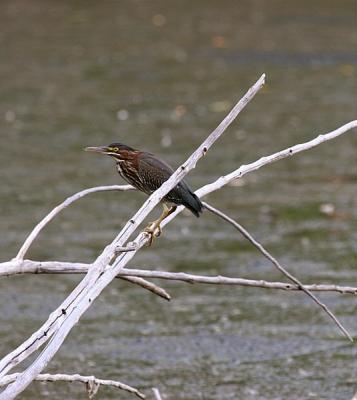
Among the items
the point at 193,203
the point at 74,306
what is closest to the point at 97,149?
the point at 193,203

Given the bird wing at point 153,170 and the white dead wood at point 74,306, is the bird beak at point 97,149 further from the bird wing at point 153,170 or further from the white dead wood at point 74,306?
the white dead wood at point 74,306

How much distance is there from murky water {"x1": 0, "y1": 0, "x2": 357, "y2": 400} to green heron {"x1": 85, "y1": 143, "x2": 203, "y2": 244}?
1603 mm

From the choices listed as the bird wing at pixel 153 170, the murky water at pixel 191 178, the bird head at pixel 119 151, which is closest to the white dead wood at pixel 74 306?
the bird wing at pixel 153 170

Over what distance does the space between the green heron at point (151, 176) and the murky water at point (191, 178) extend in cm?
160

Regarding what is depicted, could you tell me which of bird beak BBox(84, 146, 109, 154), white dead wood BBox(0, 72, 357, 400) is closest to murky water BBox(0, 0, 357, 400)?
bird beak BBox(84, 146, 109, 154)

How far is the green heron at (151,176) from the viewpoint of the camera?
13.2ft

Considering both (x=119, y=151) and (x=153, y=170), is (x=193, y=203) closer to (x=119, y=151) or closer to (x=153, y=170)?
(x=153, y=170)

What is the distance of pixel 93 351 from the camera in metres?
6.17

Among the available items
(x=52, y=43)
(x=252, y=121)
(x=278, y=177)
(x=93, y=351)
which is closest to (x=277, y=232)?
(x=278, y=177)

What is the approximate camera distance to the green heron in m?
4.02

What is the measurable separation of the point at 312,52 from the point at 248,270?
289 inches

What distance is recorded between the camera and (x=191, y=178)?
30.1 ft

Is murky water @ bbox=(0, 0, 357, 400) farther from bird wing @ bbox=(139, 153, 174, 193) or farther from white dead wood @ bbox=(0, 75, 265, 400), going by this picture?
white dead wood @ bbox=(0, 75, 265, 400)

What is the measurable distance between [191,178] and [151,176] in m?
5.01
